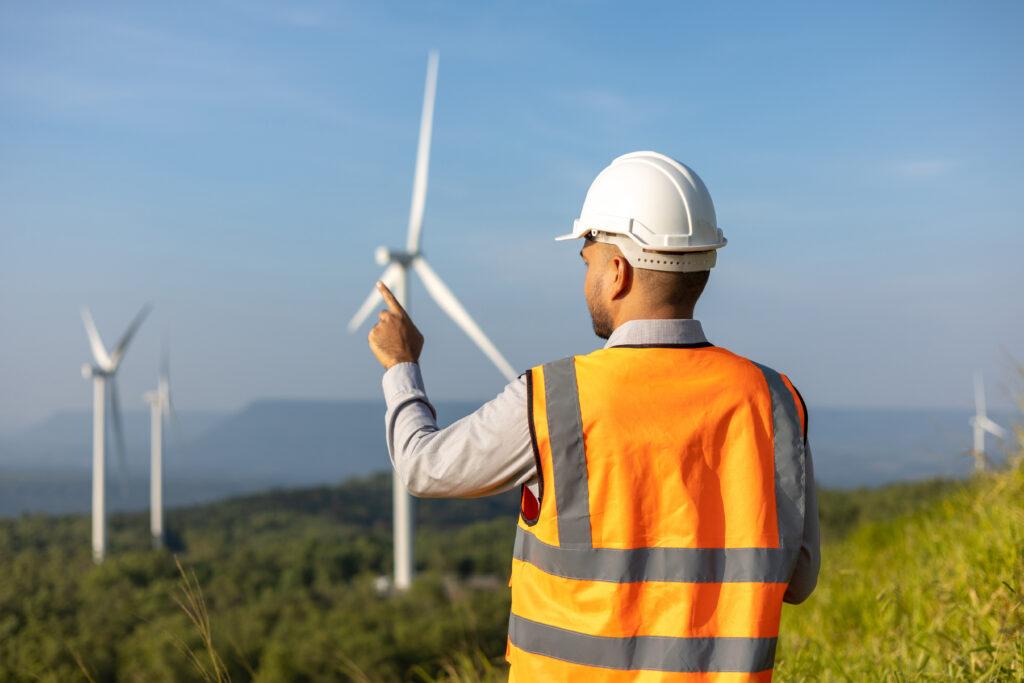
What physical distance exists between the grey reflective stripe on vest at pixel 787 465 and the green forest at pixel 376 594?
2.33 m

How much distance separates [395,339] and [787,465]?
4.30 ft

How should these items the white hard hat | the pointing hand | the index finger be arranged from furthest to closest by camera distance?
1. the index finger
2. the pointing hand
3. the white hard hat

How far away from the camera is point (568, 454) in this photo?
2748mm

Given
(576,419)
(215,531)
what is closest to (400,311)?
(576,419)

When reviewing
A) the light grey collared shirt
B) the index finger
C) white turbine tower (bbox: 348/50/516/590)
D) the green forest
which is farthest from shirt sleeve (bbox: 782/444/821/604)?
white turbine tower (bbox: 348/50/516/590)

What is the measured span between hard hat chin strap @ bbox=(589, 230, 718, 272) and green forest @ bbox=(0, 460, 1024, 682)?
7.23 feet

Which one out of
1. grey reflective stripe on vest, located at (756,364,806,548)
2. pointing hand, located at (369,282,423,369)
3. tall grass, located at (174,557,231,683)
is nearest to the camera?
grey reflective stripe on vest, located at (756,364,806,548)

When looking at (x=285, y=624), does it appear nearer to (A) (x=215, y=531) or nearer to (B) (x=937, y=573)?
(B) (x=937, y=573)

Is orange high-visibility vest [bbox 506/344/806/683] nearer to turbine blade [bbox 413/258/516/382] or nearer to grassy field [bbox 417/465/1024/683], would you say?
grassy field [bbox 417/465/1024/683]

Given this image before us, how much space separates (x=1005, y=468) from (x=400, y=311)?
773 centimetres

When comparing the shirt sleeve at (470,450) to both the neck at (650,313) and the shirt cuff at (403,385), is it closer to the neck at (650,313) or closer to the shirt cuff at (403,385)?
the shirt cuff at (403,385)

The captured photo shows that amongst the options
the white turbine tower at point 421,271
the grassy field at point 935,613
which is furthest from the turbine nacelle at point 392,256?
the grassy field at point 935,613

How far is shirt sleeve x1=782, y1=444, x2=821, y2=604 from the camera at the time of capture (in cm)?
302

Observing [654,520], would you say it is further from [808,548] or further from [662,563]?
[808,548]
